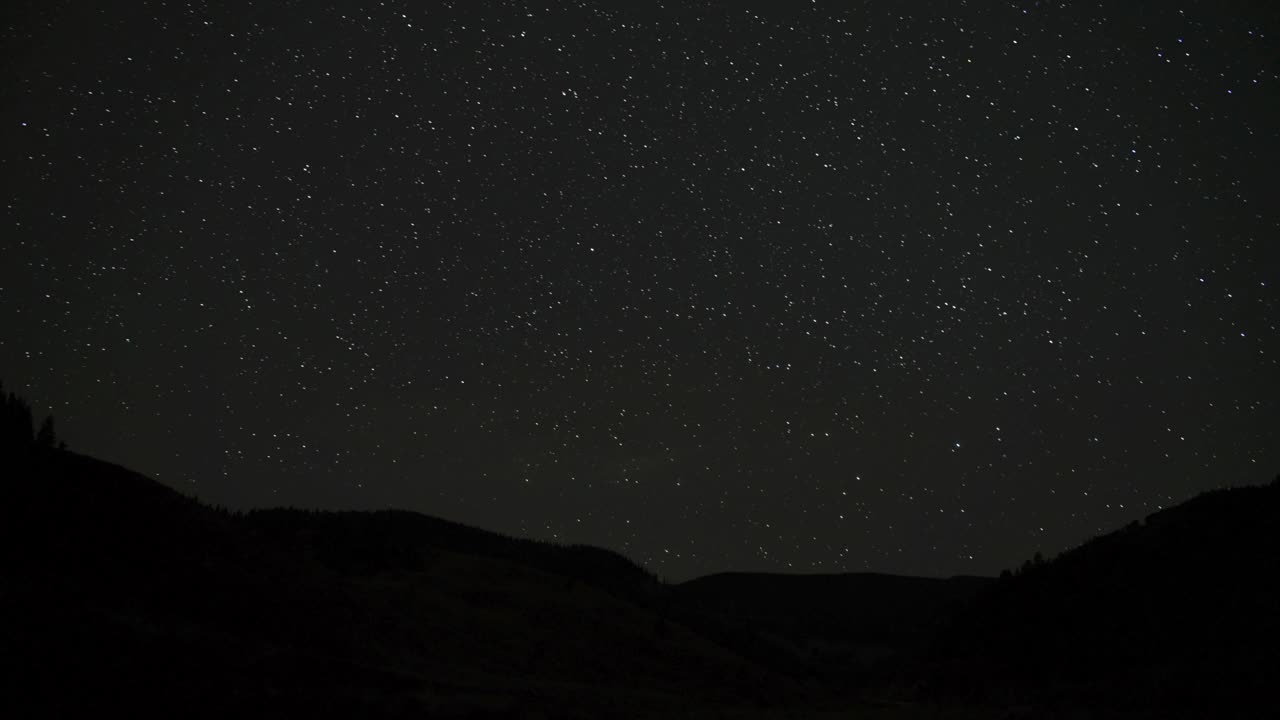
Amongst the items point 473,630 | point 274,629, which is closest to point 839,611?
point 473,630

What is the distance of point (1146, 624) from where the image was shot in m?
17.8

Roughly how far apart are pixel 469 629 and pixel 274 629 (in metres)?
6.25

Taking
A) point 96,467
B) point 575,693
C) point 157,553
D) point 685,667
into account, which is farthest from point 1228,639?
point 96,467

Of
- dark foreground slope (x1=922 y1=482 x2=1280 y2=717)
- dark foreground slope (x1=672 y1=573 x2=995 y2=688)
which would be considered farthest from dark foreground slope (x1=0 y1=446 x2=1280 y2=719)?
dark foreground slope (x1=672 y1=573 x2=995 y2=688)

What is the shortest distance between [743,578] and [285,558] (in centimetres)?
7038

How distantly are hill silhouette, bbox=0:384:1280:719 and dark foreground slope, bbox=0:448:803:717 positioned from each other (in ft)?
0.16

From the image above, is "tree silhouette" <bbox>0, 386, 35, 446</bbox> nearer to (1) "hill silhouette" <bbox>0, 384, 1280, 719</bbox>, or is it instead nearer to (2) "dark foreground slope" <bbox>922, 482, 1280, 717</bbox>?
(1) "hill silhouette" <bbox>0, 384, 1280, 719</bbox>

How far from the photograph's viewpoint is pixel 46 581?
12688 millimetres

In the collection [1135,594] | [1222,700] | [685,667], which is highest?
[1135,594]

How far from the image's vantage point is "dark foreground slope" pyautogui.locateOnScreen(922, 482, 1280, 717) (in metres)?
13.6

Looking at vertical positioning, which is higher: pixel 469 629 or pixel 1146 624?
pixel 1146 624

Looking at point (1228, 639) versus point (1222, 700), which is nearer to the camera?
point (1222, 700)

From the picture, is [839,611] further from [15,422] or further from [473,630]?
[15,422]

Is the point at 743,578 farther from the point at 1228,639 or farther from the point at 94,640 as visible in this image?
the point at 94,640
